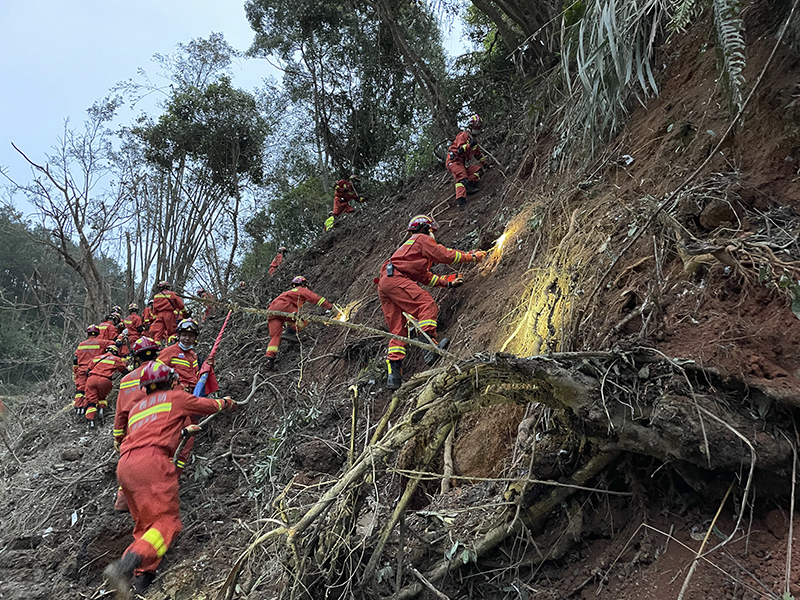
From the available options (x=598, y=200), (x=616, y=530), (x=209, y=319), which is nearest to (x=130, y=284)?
(x=209, y=319)

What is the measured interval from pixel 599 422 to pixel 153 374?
15.1ft

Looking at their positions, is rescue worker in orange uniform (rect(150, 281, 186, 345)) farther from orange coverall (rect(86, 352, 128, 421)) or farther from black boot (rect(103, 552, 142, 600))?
black boot (rect(103, 552, 142, 600))

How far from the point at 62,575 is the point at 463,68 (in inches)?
476

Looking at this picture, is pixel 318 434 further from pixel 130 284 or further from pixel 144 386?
pixel 130 284

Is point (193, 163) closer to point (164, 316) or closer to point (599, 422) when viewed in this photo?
point (164, 316)

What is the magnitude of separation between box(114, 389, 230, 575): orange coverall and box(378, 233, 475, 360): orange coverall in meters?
2.46

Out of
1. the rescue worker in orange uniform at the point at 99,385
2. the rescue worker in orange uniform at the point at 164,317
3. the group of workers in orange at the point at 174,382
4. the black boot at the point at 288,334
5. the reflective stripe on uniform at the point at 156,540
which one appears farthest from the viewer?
the rescue worker in orange uniform at the point at 164,317

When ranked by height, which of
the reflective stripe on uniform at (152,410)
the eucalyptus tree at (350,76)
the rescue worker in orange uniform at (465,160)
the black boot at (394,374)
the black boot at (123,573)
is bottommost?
the black boot at (123,573)

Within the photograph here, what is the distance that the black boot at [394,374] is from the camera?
18.0 ft

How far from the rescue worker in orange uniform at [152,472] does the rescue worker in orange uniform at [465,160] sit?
18.4 feet

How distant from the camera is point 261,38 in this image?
15.1m

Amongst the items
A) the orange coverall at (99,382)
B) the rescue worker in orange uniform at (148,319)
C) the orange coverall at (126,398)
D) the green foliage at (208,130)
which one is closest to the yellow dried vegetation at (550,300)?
the orange coverall at (126,398)

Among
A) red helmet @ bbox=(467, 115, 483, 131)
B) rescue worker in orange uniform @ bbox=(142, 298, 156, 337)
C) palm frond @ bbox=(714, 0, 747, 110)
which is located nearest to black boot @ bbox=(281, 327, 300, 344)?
rescue worker in orange uniform @ bbox=(142, 298, 156, 337)

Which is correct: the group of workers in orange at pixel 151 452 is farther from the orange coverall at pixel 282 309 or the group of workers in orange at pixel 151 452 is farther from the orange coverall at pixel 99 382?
the orange coverall at pixel 99 382
